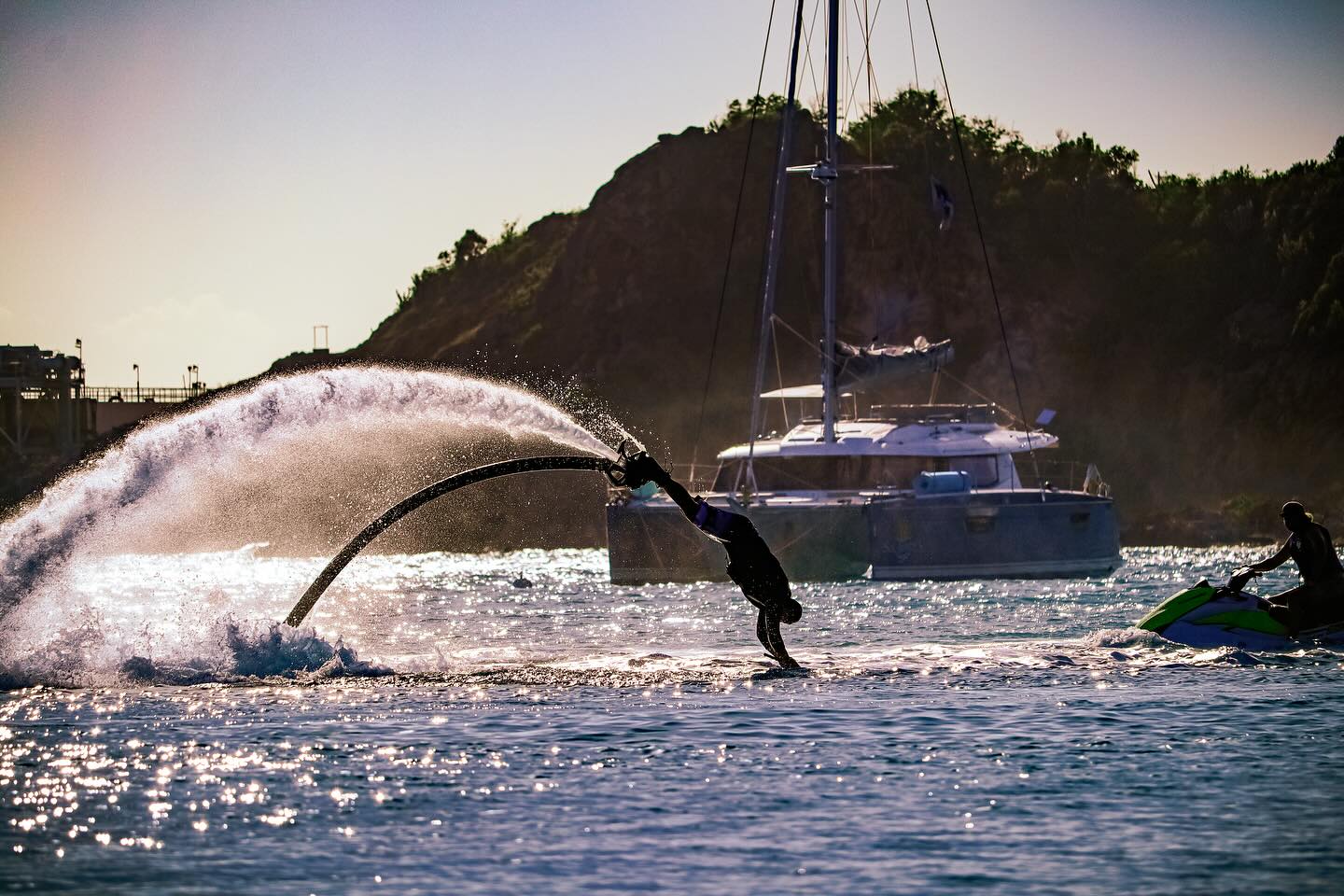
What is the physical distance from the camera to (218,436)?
24.7m

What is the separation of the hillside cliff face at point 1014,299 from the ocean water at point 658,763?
209ft

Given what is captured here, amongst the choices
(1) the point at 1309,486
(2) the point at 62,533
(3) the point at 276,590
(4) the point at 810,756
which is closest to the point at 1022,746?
(4) the point at 810,756

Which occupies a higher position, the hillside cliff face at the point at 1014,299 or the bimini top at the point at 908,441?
the hillside cliff face at the point at 1014,299

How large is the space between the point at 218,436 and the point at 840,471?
2576 centimetres

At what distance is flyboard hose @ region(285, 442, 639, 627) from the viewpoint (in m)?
20.9

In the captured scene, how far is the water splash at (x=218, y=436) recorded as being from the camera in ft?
79.1

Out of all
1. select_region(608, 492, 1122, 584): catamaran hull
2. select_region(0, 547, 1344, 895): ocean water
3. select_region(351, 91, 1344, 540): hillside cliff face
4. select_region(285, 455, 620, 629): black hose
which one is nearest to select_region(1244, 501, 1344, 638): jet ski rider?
select_region(0, 547, 1344, 895): ocean water

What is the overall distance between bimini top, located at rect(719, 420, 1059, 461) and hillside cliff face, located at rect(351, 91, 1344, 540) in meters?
37.9

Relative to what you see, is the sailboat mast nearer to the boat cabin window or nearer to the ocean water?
the boat cabin window

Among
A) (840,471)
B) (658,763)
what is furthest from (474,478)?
(840,471)

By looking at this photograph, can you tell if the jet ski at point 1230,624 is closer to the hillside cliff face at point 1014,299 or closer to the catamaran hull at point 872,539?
the catamaran hull at point 872,539

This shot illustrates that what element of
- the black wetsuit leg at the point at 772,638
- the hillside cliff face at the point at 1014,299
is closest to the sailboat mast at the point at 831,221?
the black wetsuit leg at the point at 772,638

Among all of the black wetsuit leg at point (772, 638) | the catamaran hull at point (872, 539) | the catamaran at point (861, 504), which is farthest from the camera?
the catamaran at point (861, 504)

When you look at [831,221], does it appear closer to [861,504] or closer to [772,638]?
[861,504]
